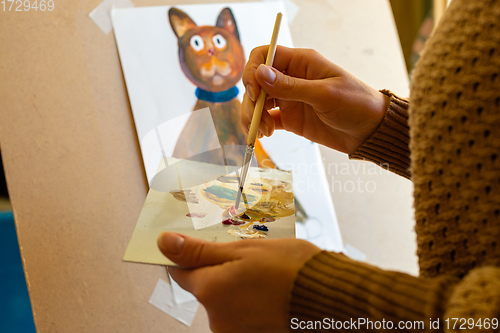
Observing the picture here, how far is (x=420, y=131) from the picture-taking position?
0.32 meters

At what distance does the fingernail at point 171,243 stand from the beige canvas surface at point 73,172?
25cm

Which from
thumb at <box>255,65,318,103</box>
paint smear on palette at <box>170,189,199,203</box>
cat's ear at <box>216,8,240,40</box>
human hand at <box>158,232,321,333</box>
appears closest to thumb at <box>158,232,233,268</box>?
human hand at <box>158,232,321,333</box>

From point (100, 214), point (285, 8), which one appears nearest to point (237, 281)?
point (100, 214)

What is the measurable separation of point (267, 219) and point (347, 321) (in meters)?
0.17

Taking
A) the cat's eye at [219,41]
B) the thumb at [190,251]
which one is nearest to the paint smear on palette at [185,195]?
the thumb at [190,251]

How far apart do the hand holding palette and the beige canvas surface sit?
5.1 inches

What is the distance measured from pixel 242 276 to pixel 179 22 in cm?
53

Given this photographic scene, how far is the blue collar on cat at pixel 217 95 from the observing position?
0.65 meters

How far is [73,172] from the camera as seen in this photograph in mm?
544

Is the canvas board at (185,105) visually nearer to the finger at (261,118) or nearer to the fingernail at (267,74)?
the finger at (261,118)

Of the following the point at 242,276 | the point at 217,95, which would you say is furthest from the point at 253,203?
the point at 217,95

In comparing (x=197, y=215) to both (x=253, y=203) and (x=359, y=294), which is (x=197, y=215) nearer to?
(x=253, y=203)

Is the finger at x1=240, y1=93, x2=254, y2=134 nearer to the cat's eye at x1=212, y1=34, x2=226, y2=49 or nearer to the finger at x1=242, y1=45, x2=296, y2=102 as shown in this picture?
the finger at x1=242, y1=45, x2=296, y2=102

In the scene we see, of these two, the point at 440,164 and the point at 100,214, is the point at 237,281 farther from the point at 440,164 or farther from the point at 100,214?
the point at 100,214
